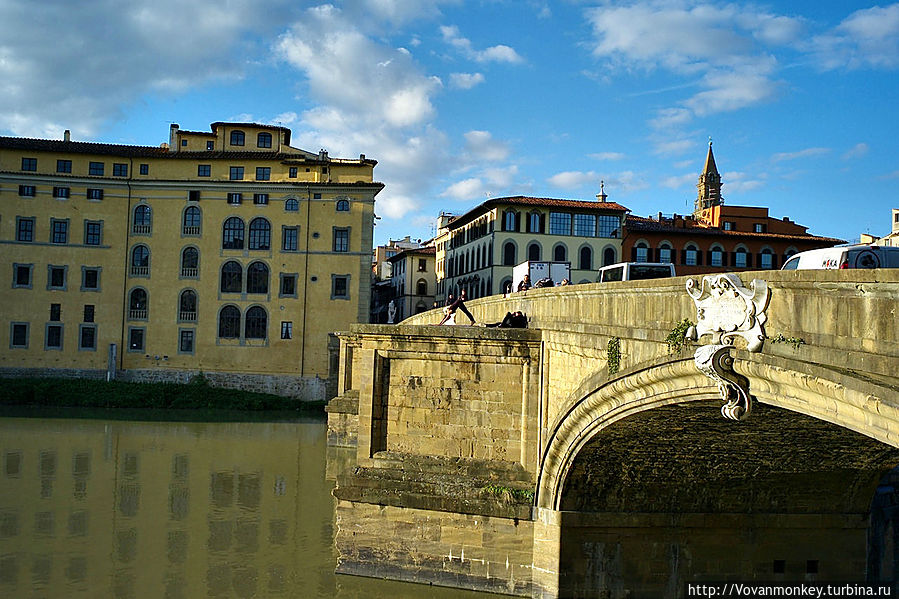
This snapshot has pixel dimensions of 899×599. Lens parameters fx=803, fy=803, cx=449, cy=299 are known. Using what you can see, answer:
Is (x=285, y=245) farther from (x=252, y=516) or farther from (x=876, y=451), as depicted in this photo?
(x=876, y=451)

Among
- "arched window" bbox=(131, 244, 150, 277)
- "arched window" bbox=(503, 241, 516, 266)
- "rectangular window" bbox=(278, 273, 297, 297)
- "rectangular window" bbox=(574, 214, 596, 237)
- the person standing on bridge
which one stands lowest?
the person standing on bridge

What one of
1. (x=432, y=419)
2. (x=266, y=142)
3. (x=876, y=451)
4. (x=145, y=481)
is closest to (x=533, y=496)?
(x=432, y=419)

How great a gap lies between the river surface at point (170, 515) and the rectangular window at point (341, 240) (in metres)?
12.6

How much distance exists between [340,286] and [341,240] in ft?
8.20

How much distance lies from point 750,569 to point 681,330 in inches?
309

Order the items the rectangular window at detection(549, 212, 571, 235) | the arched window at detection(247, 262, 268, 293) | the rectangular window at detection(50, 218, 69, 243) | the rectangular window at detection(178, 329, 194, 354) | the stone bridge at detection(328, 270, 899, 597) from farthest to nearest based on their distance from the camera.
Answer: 1. the rectangular window at detection(549, 212, 571, 235)
2. the rectangular window at detection(50, 218, 69, 243)
3. the arched window at detection(247, 262, 268, 293)
4. the rectangular window at detection(178, 329, 194, 354)
5. the stone bridge at detection(328, 270, 899, 597)

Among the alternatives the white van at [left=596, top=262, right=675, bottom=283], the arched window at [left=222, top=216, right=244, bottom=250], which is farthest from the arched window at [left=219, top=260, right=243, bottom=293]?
the white van at [left=596, top=262, right=675, bottom=283]

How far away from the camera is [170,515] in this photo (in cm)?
2070

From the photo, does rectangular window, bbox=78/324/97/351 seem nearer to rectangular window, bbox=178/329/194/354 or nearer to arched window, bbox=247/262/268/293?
rectangular window, bbox=178/329/194/354

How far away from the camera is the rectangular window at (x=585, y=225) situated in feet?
153

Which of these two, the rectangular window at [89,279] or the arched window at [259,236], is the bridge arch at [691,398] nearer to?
the arched window at [259,236]

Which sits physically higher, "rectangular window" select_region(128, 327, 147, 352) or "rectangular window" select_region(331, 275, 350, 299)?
"rectangular window" select_region(331, 275, 350, 299)

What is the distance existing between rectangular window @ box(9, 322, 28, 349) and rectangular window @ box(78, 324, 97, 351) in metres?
2.81

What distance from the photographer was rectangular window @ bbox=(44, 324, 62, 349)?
43.3 m
